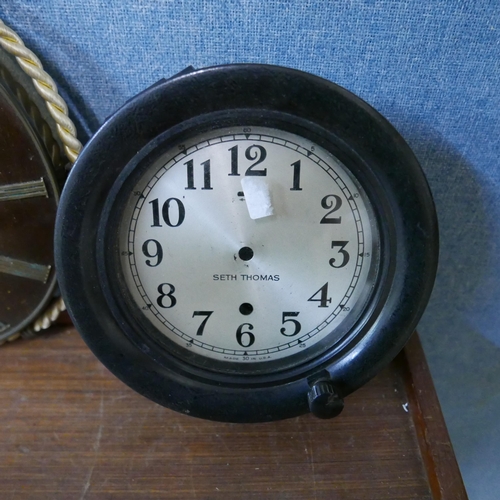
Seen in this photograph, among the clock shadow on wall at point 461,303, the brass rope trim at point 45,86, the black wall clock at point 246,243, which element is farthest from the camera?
the clock shadow on wall at point 461,303

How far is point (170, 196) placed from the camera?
0.52m

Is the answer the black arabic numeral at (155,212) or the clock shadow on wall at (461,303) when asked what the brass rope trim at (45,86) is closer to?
the black arabic numeral at (155,212)

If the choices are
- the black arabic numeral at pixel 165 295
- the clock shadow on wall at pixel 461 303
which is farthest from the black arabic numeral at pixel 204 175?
the clock shadow on wall at pixel 461 303

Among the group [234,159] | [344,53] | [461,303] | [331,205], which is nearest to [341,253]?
[331,205]

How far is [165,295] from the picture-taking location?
0.56m

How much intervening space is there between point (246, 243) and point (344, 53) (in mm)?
299

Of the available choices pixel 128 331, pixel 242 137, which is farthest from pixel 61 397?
pixel 242 137

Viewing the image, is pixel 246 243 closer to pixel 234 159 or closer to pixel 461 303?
pixel 234 159

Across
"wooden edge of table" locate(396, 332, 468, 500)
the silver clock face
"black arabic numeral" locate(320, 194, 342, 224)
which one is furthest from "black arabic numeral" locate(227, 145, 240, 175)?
"wooden edge of table" locate(396, 332, 468, 500)

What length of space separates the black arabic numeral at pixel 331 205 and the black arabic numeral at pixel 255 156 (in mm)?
76

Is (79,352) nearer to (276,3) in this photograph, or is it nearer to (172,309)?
(172,309)

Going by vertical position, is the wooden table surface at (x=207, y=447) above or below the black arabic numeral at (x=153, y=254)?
below

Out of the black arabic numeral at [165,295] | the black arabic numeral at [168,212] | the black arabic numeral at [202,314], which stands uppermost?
the black arabic numeral at [168,212]

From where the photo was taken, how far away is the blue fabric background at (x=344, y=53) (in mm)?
599
